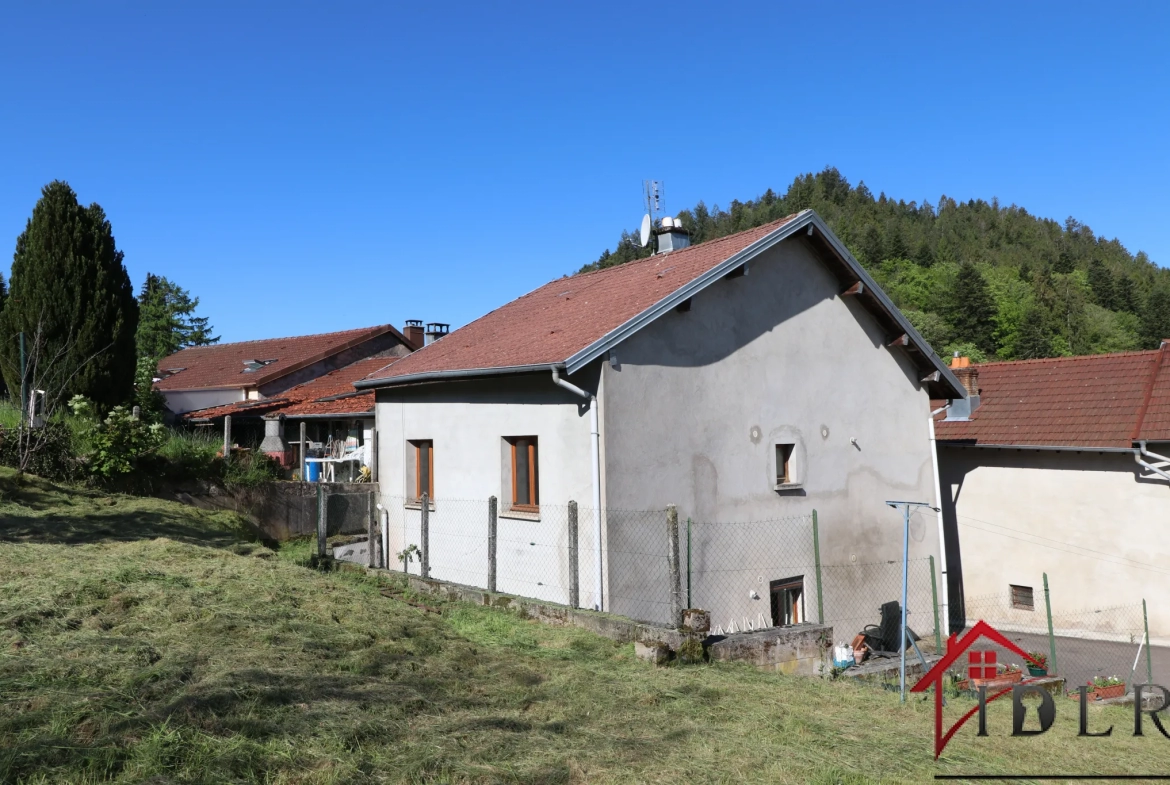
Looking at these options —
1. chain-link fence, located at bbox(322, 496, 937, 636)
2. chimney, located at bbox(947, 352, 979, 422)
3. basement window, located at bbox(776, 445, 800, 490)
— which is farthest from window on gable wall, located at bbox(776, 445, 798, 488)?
chimney, located at bbox(947, 352, 979, 422)

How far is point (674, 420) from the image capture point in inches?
446

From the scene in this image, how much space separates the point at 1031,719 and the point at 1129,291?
8935cm

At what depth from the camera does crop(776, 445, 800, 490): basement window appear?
12789 mm

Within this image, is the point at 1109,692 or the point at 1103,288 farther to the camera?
the point at 1103,288

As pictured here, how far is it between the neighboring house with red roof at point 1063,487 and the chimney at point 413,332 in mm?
23222

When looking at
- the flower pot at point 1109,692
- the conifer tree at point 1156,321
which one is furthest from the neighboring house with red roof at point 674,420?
the conifer tree at point 1156,321

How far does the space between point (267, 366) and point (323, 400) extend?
42.3ft

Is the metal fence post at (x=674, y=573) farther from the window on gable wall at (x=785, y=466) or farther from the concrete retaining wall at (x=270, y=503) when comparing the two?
the concrete retaining wall at (x=270, y=503)

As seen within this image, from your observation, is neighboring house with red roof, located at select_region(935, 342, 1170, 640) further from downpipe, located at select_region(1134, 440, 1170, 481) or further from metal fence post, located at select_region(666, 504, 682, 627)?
metal fence post, located at select_region(666, 504, 682, 627)

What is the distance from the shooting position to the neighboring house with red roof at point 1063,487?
14898mm

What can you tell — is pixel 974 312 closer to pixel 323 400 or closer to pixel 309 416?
pixel 323 400

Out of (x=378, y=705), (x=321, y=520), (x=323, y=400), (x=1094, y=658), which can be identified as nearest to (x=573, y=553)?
(x=378, y=705)

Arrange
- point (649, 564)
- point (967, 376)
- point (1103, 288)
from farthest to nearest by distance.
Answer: point (1103, 288) → point (967, 376) → point (649, 564)

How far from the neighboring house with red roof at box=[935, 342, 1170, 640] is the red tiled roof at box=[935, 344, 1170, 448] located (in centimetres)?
3
